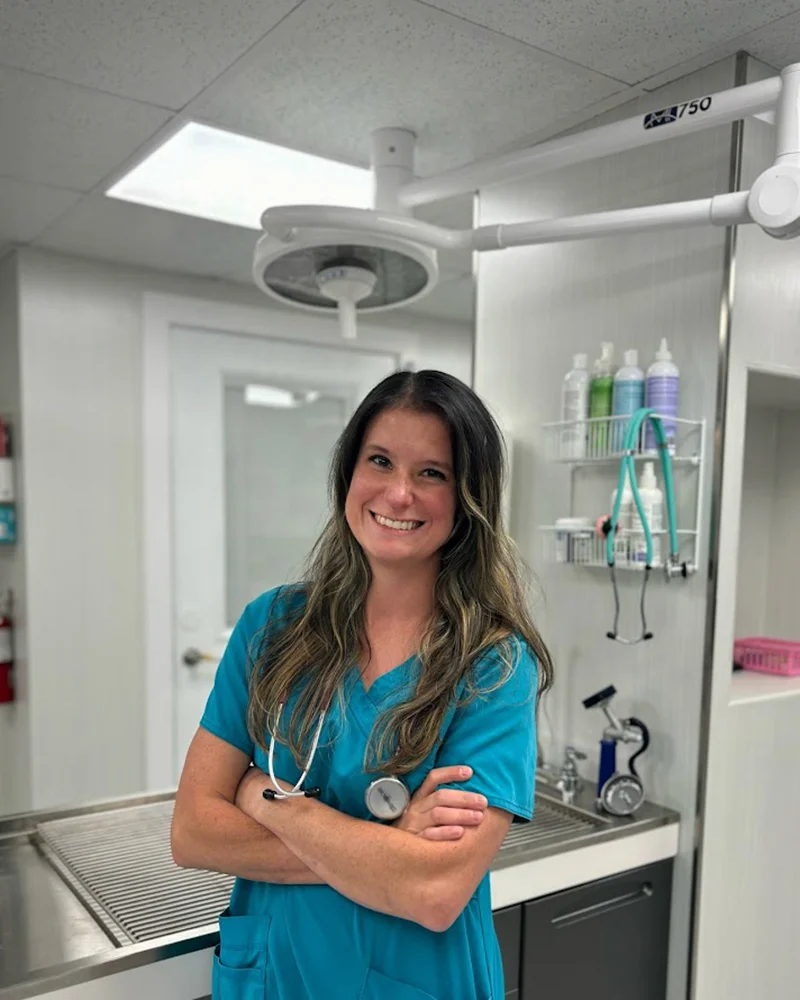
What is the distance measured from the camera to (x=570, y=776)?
5.80ft

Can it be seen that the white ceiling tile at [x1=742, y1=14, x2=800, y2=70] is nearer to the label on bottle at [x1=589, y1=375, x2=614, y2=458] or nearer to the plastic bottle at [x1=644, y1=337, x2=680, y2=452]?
the plastic bottle at [x1=644, y1=337, x2=680, y2=452]

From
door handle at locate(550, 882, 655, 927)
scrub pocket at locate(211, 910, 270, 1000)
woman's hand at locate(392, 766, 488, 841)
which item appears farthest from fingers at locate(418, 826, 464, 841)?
door handle at locate(550, 882, 655, 927)

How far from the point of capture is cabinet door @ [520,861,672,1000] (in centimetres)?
152

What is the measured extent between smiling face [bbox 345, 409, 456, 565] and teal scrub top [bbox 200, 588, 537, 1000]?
0.16 metres

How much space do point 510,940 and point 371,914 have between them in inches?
21.4

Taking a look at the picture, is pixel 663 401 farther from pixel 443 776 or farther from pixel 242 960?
pixel 242 960

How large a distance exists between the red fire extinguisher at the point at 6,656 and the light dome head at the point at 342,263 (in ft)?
4.89

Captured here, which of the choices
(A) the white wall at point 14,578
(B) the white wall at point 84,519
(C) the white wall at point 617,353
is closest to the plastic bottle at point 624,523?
(C) the white wall at point 617,353

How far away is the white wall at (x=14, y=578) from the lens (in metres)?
2.54

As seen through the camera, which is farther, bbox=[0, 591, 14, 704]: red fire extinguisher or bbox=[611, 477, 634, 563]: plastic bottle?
bbox=[0, 591, 14, 704]: red fire extinguisher

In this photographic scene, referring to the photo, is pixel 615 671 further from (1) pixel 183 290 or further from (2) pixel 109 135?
(1) pixel 183 290

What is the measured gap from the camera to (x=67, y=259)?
8.41ft

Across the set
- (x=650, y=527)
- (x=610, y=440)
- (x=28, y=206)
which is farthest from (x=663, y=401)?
(x=28, y=206)

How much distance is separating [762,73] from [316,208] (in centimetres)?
84
